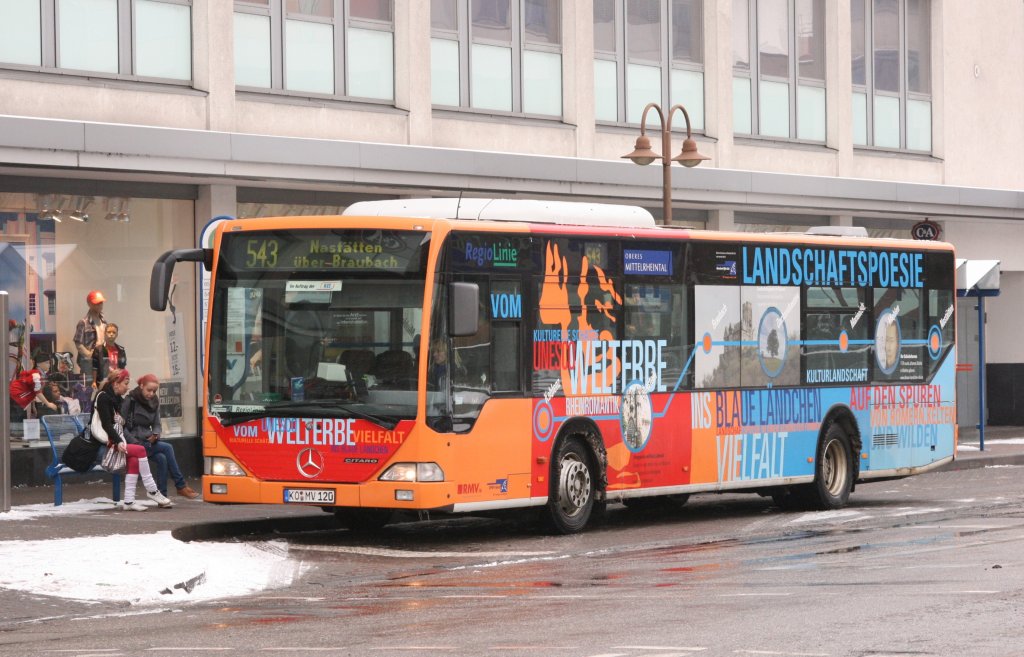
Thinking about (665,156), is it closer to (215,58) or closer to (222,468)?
(215,58)

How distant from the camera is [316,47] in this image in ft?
78.8

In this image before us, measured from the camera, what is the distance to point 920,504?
20453mm

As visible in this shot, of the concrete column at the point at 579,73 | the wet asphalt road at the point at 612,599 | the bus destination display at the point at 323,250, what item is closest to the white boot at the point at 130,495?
the wet asphalt road at the point at 612,599

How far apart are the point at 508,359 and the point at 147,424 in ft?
14.6

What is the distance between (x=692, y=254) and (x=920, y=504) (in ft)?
14.7

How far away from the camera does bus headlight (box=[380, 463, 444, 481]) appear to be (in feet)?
49.8

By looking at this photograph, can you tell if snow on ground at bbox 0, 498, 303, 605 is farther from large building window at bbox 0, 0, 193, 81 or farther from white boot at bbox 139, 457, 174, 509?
large building window at bbox 0, 0, 193, 81

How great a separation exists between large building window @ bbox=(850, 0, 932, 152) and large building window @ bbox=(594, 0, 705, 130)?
4574 millimetres

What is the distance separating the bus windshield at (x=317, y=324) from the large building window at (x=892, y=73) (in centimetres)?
1949

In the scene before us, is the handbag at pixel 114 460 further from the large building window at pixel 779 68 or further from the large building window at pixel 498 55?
the large building window at pixel 779 68

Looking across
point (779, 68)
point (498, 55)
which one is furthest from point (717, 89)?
point (498, 55)

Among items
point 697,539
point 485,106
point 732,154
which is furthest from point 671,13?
point 697,539

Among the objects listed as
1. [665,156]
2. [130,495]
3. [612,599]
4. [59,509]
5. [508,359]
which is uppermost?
[665,156]

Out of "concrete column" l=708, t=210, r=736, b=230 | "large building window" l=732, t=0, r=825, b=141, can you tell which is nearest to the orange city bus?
"concrete column" l=708, t=210, r=736, b=230
